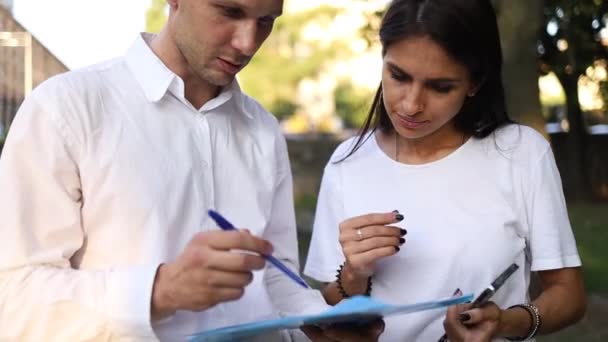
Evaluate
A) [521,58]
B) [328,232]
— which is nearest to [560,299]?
[328,232]

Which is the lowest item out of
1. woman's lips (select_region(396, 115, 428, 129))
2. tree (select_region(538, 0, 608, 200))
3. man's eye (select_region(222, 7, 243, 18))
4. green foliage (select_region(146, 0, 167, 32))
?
green foliage (select_region(146, 0, 167, 32))

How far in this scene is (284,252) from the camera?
2229mm

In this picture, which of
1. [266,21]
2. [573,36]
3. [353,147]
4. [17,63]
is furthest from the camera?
[573,36]

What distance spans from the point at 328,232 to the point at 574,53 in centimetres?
726

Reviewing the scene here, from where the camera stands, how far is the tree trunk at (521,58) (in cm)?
602

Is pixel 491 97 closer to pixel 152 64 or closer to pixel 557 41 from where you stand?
pixel 152 64

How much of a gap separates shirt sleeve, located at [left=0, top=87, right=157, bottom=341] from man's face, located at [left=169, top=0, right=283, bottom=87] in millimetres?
329

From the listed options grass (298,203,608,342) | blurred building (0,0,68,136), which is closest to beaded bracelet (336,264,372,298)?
blurred building (0,0,68,136)

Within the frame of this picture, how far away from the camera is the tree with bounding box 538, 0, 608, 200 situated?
8.11 metres

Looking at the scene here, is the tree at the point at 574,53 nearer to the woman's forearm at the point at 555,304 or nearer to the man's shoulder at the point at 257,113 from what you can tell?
the woman's forearm at the point at 555,304

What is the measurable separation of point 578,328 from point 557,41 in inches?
157

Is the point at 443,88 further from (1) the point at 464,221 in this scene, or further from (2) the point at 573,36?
(2) the point at 573,36

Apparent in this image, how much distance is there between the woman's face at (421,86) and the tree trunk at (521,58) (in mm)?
3706

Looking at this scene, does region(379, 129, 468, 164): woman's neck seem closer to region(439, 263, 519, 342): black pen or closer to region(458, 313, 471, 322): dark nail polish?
region(439, 263, 519, 342): black pen
